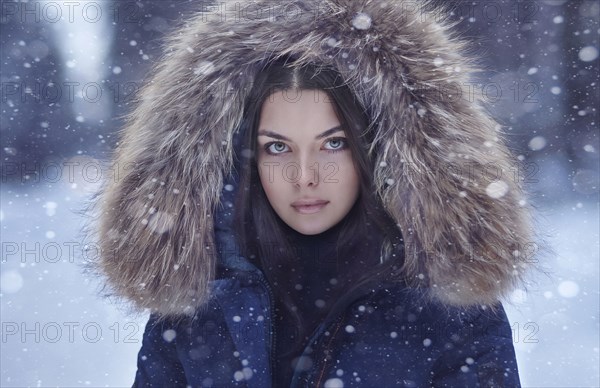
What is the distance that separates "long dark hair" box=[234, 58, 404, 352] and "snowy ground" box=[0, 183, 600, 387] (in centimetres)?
56

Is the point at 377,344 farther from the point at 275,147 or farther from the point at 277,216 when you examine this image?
the point at 275,147

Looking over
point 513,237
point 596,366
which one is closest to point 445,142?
point 513,237

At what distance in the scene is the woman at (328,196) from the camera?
1273mm

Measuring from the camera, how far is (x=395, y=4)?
1.37 metres

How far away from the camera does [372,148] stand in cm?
130

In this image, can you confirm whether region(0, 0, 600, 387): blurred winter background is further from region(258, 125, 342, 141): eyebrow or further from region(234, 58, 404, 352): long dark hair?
region(258, 125, 342, 141): eyebrow

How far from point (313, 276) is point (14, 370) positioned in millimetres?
1355

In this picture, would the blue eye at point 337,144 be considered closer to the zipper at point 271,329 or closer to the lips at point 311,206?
the lips at point 311,206

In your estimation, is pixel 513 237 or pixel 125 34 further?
pixel 125 34

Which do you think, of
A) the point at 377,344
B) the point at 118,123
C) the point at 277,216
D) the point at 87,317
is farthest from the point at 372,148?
the point at 118,123

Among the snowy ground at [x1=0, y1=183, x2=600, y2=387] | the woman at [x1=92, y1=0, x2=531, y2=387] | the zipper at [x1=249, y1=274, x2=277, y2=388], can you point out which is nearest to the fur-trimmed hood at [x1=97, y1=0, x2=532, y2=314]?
the woman at [x1=92, y1=0, x2=531, y2=387]

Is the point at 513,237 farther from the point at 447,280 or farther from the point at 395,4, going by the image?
the point at 395,4

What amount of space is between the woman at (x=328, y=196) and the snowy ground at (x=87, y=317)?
0.55m

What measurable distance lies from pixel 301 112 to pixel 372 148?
6.9 inches
